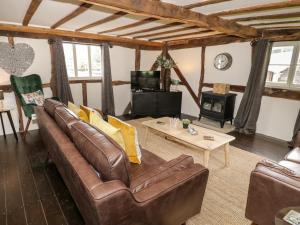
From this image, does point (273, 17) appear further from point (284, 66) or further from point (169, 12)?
point (169, 12)

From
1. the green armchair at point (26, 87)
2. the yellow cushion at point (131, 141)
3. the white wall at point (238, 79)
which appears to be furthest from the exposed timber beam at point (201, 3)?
the green armchair at point (26, 87)

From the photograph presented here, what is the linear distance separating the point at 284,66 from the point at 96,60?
4.36 m

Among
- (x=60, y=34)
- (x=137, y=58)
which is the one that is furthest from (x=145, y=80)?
(x=60, y=34)

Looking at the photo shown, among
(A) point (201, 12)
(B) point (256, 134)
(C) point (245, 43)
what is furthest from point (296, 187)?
(C) point (245, 43)

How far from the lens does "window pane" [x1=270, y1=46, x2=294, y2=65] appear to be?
378cm

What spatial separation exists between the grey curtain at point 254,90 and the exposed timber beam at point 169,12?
2.86ft

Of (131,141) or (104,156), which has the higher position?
(104,156)

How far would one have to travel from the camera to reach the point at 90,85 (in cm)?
498

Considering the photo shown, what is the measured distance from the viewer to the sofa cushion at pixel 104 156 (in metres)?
1.18

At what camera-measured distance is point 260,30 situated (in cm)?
377

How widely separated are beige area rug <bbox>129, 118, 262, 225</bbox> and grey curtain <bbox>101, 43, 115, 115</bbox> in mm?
1759

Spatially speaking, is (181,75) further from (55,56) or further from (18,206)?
(18,206)

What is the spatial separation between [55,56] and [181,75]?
135 inches

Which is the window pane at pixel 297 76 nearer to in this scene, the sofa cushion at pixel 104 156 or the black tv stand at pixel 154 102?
the black tv stand at pixel 154 102
